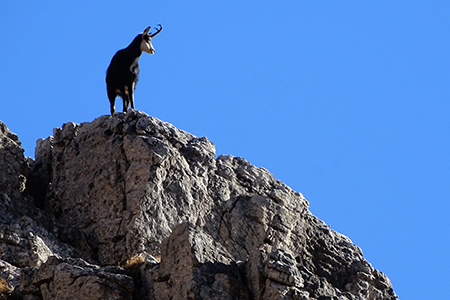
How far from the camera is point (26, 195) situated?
23.9 meters

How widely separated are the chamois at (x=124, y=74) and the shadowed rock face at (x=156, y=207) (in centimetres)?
265

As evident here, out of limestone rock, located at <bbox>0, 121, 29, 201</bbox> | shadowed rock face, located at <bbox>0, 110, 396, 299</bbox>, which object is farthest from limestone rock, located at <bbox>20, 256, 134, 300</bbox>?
limestone rock, located at <bbox>0, 121, 29, 201</bbox>

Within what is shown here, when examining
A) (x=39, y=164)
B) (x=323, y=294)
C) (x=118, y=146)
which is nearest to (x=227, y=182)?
(x=118, y=146)

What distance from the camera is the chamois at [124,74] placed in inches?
A: 1094

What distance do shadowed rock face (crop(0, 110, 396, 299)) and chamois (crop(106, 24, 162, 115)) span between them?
2.65 m

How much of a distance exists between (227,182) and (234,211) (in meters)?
1.24

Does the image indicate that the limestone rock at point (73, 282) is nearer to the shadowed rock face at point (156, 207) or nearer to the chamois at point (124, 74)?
the shadowed rock face at point (156, 207)

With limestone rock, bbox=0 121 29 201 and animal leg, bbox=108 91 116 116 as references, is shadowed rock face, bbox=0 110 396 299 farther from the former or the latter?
animal leg, bbox=108 91 116 116

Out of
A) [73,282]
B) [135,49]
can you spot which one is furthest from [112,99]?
[73,282]

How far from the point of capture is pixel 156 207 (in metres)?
22.8

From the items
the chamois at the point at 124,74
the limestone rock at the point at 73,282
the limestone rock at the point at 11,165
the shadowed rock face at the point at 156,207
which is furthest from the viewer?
the chamois at the point at 124,74

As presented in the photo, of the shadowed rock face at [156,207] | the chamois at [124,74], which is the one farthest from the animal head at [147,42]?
the shadowed rock face at [156,207]

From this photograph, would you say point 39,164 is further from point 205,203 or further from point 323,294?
point 323,294

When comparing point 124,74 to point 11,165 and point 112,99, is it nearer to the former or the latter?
point 112,99
